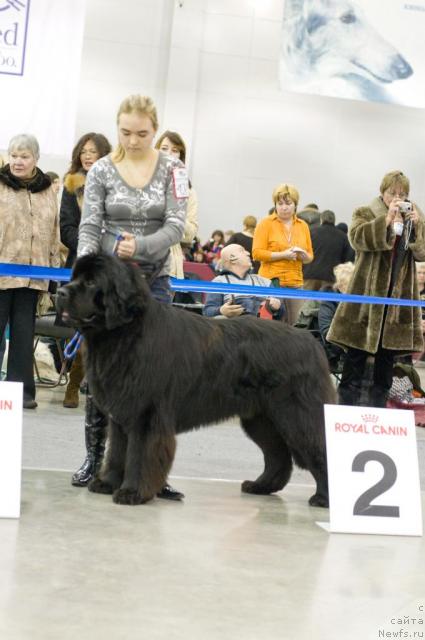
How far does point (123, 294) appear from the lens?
348cm

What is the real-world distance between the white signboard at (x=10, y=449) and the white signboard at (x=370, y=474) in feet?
4.02

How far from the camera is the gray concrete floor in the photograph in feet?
8.03

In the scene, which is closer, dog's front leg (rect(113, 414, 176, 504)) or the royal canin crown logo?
dog's front leg (rect(113, 414, 176, 504))

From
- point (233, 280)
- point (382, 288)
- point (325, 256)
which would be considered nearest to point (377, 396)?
point (382, 288)

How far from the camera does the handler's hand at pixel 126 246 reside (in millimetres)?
3723

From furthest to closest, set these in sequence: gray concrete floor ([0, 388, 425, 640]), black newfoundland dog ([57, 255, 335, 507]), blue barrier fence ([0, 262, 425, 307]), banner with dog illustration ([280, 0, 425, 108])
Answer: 1. banner with dog illustration ([280, 0, 425, 108])
2. blue barrier fence ([0, 262, 425, 307])
3. black newfoundland dog ([57, 255, 335, 507])
4. gray concrete floor ([0, 388, 425, 640])

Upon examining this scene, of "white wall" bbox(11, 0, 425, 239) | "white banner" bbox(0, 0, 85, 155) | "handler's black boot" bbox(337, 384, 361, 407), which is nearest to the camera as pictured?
"handler's black boot" bbox(337, 384, 361, 407)

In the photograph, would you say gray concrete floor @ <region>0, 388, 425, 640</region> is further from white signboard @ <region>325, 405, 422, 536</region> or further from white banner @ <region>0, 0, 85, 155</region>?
white banner @ <region>0, 0, 85, 155</region>

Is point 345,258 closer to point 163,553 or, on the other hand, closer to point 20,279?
point 20,279

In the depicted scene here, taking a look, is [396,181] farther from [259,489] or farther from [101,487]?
[101,487]

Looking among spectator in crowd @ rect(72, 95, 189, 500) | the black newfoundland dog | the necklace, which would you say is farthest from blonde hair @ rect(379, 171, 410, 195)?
spectator in crowd @ rect(72, 95, 189, 500)

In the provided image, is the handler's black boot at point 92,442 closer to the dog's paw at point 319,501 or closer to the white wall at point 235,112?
the dog's paw at point 319,501

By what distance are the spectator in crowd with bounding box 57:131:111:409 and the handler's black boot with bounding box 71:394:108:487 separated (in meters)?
1.88

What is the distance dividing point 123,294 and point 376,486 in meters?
1.29
